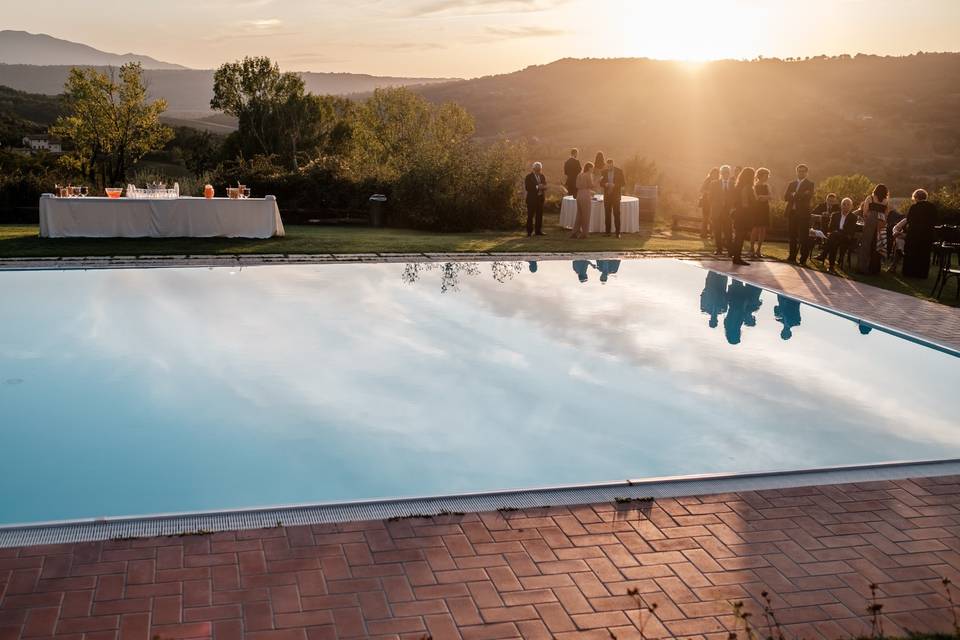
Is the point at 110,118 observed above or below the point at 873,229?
above

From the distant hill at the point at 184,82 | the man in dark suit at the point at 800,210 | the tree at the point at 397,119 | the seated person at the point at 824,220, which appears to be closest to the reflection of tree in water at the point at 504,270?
the man in dark suit at the point at 800,210

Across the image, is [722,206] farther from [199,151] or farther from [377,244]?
[199,151]

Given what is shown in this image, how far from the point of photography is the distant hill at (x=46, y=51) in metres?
161

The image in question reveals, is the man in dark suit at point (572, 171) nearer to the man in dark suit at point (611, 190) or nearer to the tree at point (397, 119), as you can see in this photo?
the man in dark suit at point (611, 190)

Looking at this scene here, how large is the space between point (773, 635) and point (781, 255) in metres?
13.1

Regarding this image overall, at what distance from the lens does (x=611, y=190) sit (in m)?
17.1

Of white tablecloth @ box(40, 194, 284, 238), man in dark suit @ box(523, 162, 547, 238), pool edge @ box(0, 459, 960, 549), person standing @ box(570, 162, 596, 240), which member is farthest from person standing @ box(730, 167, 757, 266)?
pool edge @ box(0, 459, 960, 549)

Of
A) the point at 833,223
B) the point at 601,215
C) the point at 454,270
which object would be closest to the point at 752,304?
the point at 833,223

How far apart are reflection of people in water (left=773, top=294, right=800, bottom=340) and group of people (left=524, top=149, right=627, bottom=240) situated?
584 centimetres

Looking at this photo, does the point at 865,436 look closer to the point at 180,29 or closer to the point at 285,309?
the point at 285,309

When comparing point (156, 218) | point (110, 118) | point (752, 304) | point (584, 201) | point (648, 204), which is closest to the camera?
point (752, 304)

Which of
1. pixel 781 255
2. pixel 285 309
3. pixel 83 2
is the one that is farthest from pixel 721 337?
pixel 83 2

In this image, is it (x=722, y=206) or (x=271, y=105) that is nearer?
(x=722, y=206)

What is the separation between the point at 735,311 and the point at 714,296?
96 cm
